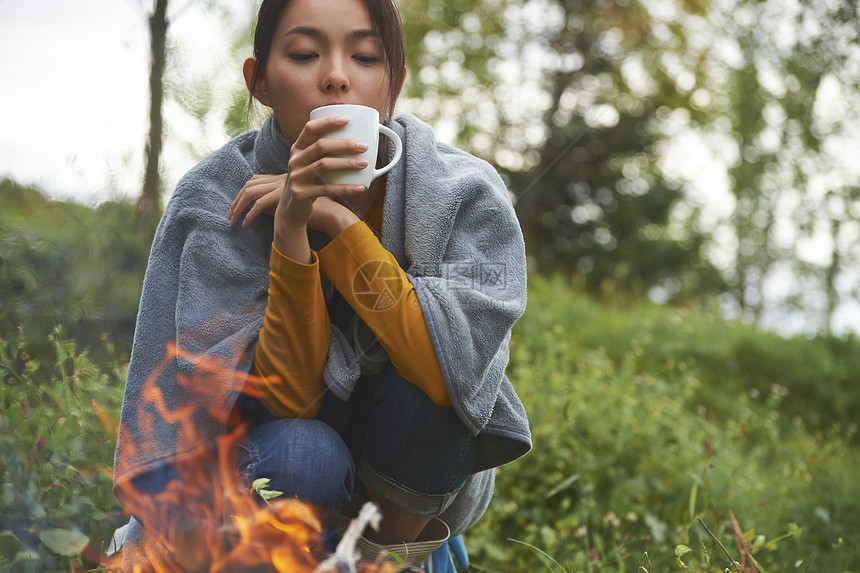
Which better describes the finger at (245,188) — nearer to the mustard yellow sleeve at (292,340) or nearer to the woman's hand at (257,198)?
the woman's hand at (257,198)

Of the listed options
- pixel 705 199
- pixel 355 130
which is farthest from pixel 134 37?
pixel 705 199

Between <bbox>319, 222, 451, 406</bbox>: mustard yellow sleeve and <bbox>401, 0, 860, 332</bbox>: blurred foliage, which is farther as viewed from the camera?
<bbox>401, 0, 860, 332</bbox>: blurred foliage

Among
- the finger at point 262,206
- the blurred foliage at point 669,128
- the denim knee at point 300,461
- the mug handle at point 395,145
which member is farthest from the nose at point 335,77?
the denim knee at point 300,461

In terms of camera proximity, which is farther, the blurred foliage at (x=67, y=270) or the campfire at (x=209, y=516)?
the blurred foliage at (x=67, y=270)

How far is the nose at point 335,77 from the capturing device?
3.92ft

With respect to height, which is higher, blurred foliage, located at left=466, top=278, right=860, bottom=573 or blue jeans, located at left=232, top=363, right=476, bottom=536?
blue jeans, located at left=232, top=363, right=476, bottom=536

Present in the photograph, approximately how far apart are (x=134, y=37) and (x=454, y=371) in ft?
3.67

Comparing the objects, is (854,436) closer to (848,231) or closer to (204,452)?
(848,231)

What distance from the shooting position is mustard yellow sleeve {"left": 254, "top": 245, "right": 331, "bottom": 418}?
1.15 metres

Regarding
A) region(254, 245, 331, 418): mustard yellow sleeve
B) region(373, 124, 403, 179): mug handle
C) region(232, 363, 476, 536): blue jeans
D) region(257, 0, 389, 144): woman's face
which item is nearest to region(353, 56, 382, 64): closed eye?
region(257, 0, 389, 144): woman's face

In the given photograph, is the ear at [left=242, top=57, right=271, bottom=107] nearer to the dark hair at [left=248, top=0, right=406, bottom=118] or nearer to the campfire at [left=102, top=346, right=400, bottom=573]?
the dark hair at [left=248, top=0, right=406, bottom=118]

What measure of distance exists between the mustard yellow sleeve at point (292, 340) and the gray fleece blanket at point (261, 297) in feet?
0.13

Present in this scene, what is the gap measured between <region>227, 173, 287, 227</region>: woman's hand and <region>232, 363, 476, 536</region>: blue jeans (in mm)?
360

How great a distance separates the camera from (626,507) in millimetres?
2062
